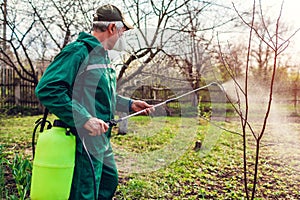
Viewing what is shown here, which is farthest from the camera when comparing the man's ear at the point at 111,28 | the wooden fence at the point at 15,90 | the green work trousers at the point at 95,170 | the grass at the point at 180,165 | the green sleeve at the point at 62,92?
the wooden fence at the point at 15,90

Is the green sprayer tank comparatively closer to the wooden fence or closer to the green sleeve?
the green sleeve

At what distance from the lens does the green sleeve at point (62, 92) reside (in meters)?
1.69

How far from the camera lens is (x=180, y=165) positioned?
461cm

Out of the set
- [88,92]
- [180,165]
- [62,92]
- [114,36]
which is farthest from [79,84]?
[180,165]

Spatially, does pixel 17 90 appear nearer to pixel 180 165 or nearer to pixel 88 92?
pixel 180 165

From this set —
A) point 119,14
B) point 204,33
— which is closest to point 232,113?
point 204,33

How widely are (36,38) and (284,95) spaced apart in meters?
9.12

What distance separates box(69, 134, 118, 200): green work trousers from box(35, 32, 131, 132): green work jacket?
171 mm

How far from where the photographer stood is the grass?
3430 mm

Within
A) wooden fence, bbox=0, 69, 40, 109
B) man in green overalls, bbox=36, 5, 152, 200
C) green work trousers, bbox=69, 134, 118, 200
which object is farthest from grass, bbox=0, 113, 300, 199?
wooden fence, bbox=0, 69, 40, 109

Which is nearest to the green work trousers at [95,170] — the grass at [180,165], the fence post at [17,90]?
the grass at [180,165]

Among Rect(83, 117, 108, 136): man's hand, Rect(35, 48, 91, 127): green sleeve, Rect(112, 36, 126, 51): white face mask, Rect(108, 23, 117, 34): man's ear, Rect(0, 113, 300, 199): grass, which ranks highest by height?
Rect(108, 23, 117, 34): man's ear

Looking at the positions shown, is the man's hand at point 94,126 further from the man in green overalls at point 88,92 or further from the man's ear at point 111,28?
the man's ear at point 111,28

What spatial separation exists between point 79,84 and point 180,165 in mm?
2982
